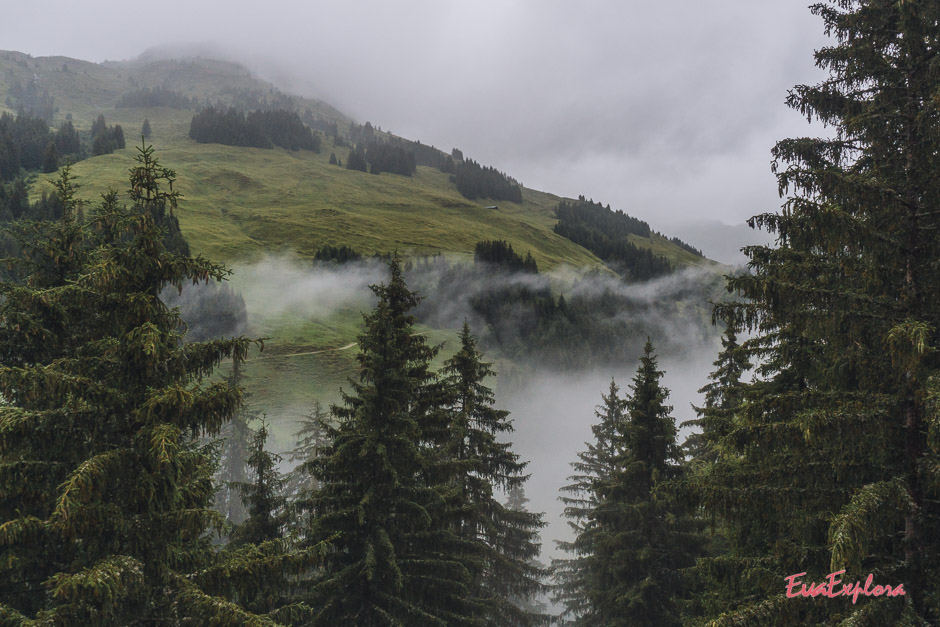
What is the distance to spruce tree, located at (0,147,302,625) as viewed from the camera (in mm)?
6133

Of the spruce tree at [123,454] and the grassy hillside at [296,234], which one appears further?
the grassy hillside at [296,234]

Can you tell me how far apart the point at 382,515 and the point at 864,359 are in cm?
1145

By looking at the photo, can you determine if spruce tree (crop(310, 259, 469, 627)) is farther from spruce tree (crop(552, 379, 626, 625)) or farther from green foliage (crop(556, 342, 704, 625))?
spruce tree (crop(552, 379, 626, 625))

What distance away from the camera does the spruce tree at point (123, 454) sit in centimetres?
613

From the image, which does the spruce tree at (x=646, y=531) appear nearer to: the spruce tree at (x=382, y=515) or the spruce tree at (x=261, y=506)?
the spruce tree at (x=382, y=515)

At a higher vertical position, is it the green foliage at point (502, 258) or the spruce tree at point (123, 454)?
the green foliage at point (502, 258)

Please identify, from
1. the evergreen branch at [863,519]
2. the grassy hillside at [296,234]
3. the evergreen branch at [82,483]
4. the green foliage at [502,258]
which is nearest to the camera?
the evergreen branch at [82,483]

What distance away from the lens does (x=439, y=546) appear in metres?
14.7

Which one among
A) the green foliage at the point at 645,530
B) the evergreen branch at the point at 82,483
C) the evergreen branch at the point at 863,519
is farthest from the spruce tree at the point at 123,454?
the green foliage at the point at 645,530

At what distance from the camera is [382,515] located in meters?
13.0

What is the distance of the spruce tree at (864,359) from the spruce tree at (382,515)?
26.6 feet

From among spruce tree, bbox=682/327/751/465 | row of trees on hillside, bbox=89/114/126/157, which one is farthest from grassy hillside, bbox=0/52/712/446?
spruce tree, bbox=682/327/751/465

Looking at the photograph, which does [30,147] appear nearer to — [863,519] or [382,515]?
[382,515]

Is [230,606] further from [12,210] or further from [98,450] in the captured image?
[12,210]
